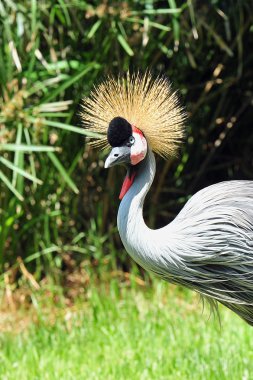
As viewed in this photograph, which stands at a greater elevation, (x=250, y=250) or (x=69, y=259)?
(x=250, y=250)

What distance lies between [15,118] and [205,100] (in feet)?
3.70

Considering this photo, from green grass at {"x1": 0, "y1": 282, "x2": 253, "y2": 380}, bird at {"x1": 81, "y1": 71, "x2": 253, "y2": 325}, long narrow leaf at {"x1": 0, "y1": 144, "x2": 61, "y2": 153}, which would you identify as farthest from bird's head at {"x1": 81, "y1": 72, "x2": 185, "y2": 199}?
long narrow leaf at {"x1": 0, "y1": 144, "x2": 61, "y2": 153}

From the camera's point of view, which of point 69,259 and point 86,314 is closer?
point 86,314

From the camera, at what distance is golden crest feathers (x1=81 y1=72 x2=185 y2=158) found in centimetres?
251

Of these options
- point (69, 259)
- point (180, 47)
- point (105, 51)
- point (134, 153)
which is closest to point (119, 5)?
point (105, 51)

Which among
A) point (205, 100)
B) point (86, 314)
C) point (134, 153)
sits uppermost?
point (205, 100)

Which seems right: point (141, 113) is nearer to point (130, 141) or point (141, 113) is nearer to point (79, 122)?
point (130, 141)

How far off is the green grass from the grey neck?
641mm

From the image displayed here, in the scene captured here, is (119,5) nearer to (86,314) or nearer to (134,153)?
(86,314)

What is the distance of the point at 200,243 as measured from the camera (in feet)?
7.97

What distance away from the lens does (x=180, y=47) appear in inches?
173

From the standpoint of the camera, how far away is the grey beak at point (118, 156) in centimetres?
238

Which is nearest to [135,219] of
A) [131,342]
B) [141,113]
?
[141,113]

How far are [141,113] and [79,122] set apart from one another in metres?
1.63
